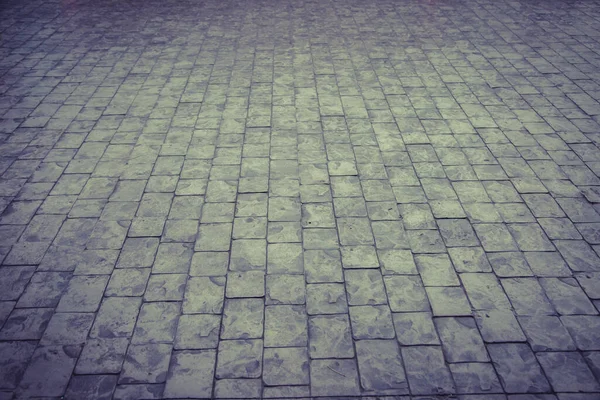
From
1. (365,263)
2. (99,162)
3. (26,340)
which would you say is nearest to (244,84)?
(99,162)

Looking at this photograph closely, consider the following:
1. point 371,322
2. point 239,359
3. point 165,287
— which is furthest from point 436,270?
point 165,287

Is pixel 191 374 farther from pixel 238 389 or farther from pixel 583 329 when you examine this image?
pixel 583 329

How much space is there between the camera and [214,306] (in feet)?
10.9

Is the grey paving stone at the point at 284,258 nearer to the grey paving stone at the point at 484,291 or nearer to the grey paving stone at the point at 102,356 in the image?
the grey paving stone at the point at 102,356

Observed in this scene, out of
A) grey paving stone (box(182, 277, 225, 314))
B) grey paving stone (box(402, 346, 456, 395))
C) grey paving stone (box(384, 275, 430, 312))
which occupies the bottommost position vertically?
grey paving stone (box(402, 346, 456, 395))

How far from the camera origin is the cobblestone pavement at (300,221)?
2.94m

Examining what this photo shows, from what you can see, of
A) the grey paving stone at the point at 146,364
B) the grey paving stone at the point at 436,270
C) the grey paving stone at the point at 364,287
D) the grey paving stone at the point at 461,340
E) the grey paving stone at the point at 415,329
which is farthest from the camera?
the grey paving stone at the point at 436,270

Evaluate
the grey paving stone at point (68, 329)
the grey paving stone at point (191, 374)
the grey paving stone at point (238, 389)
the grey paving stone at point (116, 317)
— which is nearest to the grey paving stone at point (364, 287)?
the grey paving stone at point (238, 389)

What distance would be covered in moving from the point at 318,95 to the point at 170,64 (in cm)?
302

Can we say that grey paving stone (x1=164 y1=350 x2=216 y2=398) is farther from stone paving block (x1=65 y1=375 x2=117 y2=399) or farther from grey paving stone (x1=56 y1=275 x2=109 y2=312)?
grey paving stone (x1=56 y1=275 x2=109 y2=312)

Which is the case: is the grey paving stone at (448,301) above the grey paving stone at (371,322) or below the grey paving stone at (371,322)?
above

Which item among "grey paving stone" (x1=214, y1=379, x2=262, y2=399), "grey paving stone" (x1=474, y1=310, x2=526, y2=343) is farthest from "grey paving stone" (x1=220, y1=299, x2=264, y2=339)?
"grey paving stone" (x1=474, y1=310, x2=526, y2=343)

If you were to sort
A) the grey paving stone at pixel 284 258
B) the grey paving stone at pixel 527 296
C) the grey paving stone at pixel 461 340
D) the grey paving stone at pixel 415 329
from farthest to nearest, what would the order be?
1. the grey paving stone at pixel 284 258
2. the grey paving stone at pixel 527 296
3. the grey paving stone at pixel 415 329
4. the grey paving stone at pixel 461 340

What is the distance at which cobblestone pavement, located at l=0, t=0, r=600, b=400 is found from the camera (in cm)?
294
